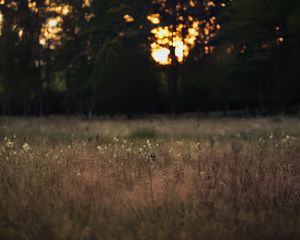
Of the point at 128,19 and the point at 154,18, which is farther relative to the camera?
the point at 128,19

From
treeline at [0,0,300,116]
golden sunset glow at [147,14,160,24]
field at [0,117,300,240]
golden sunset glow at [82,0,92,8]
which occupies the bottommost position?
field at [0,117,300,240]

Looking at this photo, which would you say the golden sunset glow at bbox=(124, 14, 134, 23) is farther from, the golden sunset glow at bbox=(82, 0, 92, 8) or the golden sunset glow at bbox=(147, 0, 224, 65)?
the golden sunset glow at bbox=(82, 0, 92, 8)

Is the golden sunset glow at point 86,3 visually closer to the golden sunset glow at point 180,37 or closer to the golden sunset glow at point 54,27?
the golden sunset glow at point 54,27

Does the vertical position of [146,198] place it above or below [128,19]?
below

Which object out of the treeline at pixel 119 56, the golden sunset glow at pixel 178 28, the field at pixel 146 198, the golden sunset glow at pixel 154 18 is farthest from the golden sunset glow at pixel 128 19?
the field at pixel 146 198

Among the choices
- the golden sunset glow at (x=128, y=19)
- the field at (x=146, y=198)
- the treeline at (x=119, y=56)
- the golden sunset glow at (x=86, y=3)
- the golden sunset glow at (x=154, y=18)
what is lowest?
the field at (x=146, y=198)

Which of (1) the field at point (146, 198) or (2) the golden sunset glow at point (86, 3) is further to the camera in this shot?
(2) the golden sunset glow at point (86, 3)

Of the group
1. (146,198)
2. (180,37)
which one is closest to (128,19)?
(180,37)

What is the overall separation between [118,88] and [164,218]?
80.2 ft

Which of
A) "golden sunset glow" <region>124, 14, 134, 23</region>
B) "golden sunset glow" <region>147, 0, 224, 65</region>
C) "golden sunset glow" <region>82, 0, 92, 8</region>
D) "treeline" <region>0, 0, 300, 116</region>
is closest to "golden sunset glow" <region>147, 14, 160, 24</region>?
"golden sunset glow" <region>147, 0, 224, 65</region>

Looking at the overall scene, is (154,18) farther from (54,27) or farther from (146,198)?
(146,198)

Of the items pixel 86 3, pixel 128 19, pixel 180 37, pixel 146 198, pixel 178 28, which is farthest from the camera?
pixel 86 3

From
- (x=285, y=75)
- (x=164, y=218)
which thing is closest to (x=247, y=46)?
(x=285, y=75)

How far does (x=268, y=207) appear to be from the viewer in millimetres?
4844
